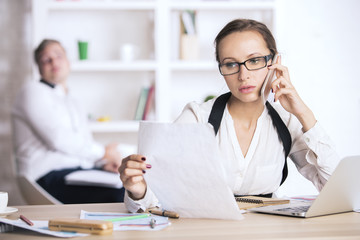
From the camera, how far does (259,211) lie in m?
1.28

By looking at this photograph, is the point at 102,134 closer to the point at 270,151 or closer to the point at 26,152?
the point at 26,152

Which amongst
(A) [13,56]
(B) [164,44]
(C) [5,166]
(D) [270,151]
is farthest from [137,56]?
(D) [270,151]

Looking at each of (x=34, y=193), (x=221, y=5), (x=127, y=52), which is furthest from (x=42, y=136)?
(x=221, y=5)

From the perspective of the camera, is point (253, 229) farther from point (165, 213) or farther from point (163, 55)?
point (163, 55)

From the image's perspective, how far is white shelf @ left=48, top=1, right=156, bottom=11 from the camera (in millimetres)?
3900

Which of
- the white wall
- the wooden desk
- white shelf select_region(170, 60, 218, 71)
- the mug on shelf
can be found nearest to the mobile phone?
the wooden desk

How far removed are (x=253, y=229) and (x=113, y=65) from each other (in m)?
3.02

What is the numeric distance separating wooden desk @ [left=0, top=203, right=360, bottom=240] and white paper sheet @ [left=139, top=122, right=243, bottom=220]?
0.11 ft

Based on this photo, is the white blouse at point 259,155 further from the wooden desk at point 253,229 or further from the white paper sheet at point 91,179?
the white paper sheet at point 91,179

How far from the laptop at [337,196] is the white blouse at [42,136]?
7.16 ft

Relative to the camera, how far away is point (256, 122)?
5.75 feet

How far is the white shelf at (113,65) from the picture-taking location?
154 inches

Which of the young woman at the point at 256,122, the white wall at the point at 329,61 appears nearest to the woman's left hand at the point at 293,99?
the young woman at the point at 256,122

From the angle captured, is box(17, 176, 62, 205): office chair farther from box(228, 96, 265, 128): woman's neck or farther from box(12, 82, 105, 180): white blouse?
box(228, 96, 265, 128): woman's neck
